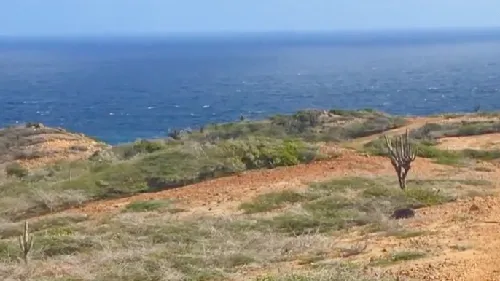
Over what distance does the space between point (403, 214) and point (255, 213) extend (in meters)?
2.90

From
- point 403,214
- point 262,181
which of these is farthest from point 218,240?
point 262,181

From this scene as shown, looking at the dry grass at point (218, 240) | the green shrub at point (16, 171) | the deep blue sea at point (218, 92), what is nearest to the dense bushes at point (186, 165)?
the dry grass at point (218, 240)

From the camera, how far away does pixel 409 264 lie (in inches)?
376

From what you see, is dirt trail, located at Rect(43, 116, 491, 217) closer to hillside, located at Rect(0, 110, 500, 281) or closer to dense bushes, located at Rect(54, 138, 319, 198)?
hillside, located at Rect(0, 110, 500, 281)

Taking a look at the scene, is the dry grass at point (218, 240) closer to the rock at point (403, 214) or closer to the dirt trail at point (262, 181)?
the rock at point (403, 214)

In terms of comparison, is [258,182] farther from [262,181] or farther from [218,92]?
[218,92]

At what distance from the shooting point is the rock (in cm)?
1362

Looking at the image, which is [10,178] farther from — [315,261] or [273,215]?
[315,261]

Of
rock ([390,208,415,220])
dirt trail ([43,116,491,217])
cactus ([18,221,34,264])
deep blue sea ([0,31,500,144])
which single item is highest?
cactus ([18,221,34,264])

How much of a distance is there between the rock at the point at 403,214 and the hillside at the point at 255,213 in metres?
0.17

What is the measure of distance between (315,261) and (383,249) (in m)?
1.13

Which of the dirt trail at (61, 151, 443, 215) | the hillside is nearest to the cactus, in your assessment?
the hillside

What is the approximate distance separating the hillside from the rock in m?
0.17

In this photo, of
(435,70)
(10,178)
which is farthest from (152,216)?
(435,70)
